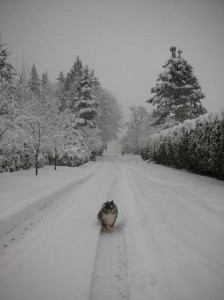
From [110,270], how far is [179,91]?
28.6 meters

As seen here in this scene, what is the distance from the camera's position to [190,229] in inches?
184

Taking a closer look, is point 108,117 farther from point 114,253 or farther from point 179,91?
point 114,253

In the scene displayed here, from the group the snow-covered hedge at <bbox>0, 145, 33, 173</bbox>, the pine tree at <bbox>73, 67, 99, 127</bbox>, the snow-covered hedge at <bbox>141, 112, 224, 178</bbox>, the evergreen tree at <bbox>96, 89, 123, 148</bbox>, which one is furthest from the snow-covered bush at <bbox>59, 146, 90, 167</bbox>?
the evergreen tree at <bbox>96, 89, 123, 148</bbox>

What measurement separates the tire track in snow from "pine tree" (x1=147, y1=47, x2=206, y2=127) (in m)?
25.6

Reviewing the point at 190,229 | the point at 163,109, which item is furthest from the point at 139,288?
the point at 163,109

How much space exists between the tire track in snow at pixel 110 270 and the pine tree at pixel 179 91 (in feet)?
83.9

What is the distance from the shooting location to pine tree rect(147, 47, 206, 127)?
92.0ft

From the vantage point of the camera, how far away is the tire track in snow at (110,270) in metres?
2.72

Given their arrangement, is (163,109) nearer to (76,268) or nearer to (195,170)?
(195,170)

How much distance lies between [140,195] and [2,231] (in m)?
5.15

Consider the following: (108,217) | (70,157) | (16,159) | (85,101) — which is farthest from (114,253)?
(85,101)

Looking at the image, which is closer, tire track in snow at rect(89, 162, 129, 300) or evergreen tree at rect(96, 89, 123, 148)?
tire track in snow at rect(89, 162, 129, 300)

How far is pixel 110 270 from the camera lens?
10.7ft

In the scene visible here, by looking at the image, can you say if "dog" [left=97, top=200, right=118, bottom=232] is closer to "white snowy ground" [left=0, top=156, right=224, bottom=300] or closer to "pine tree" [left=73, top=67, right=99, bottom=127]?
"white snowy ground" [left=0, top=156, right=224, bottom=300]
